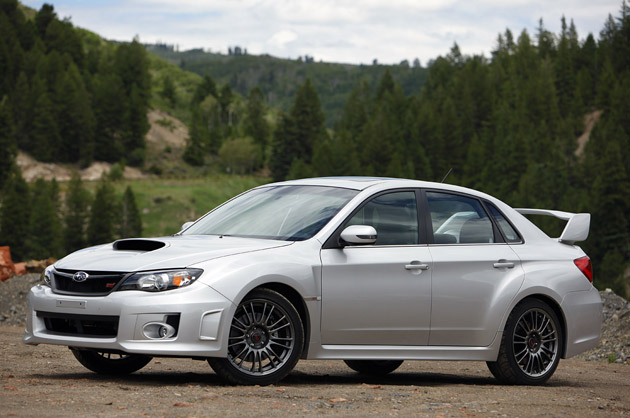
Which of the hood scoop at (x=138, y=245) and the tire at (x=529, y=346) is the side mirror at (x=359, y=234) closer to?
the hood scoop at (x=138, y=245)

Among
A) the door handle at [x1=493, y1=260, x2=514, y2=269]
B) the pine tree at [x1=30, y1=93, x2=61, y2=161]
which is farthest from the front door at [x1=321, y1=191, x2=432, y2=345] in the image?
the pine tree at [x1=30, y1=93, x2=61, y2=161]

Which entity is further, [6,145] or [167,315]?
[6,145]

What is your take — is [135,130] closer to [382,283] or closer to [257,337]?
[382,283]

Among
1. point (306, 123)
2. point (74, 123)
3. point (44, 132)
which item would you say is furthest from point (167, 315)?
point (74, 123)

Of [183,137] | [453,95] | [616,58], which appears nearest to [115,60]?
[183,137]

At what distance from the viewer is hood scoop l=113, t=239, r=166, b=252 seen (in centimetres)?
706

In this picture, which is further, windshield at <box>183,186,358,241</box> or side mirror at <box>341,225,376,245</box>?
windshield at <box>183,186,358,241</box>

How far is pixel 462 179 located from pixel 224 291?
437ft

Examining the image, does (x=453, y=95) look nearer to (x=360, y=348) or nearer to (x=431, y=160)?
(x=431, y=160)

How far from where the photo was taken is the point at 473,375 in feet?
31.7

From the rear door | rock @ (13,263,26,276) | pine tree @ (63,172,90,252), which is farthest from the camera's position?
pine tree @ (63,172,90,252)

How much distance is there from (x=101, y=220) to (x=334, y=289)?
377 ft

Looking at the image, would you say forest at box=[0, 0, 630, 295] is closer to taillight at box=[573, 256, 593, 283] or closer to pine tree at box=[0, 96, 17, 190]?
pine tree at box=[0, 96, 17, 190]

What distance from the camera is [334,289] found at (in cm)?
720
